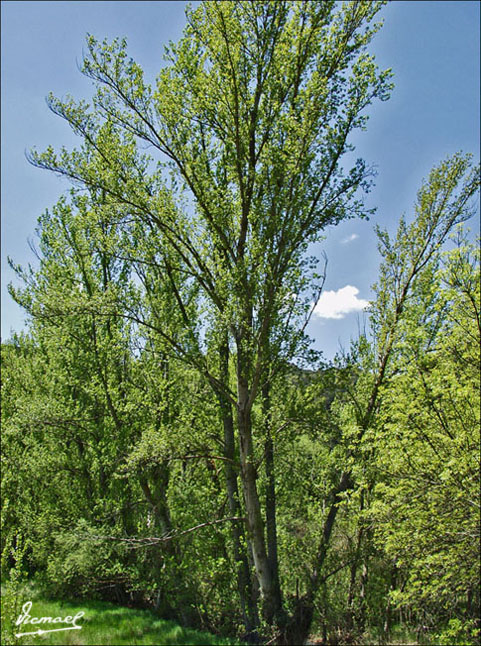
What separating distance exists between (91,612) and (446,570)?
6282 mm

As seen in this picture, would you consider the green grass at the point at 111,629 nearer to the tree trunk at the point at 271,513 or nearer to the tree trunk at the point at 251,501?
the tree trunk at the point at 251,501

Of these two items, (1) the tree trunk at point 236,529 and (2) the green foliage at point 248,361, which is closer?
(2) the green foliage at point 248,361

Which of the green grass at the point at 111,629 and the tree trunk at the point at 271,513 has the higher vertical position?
the tree trunk at the point at 271,513

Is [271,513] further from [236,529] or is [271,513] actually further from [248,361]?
[248,361]

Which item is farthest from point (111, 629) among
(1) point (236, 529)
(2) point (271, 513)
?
(2) point (271, 513)

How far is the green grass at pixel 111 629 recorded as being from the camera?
6.21 m

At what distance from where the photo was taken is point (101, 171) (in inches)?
262

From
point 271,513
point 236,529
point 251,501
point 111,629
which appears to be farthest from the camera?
point 271,513

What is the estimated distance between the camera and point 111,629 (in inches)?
268

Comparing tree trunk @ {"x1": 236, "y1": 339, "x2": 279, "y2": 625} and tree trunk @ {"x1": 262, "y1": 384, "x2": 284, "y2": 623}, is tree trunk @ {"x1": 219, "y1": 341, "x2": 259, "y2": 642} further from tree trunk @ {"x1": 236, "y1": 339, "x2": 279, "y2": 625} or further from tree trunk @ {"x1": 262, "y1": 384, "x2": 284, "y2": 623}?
tree trunk @ {"x1": 236, "y1": 339, "x2": 279, "y2": 625}

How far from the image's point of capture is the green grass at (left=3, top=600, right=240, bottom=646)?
6.21 m

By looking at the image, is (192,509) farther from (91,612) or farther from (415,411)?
(415,411)

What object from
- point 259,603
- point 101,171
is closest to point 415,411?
point 259,603

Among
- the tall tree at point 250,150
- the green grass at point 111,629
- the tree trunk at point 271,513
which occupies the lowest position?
the green grass at point 111,629
